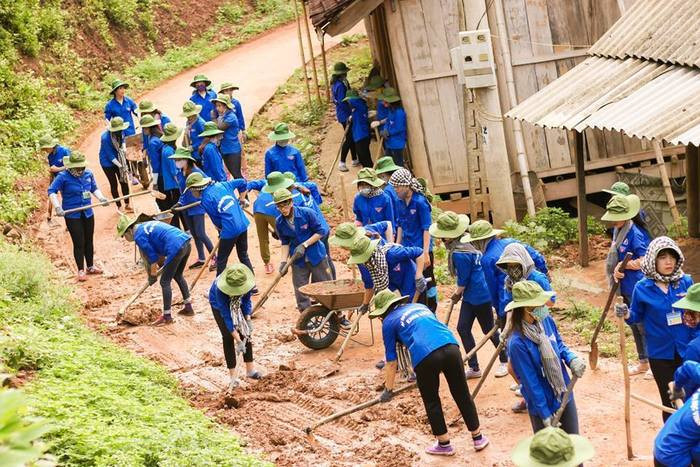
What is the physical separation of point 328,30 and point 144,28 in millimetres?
11393

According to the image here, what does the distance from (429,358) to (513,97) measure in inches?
357

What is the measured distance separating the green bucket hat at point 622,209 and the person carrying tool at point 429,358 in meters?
2.44

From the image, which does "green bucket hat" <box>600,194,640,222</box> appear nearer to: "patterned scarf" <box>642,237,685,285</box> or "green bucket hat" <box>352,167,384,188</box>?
"patterned scarf" <box>642,237,685,285</box>

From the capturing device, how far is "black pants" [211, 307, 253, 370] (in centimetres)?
1169

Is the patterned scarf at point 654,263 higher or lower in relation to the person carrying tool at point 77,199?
lower

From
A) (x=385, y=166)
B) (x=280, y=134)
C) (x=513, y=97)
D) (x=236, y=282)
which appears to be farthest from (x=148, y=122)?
(x=236, y=282)

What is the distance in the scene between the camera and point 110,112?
727 inches

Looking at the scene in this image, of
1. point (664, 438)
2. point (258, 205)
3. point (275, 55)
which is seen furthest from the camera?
point (275, 55)

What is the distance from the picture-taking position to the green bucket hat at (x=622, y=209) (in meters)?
10.9

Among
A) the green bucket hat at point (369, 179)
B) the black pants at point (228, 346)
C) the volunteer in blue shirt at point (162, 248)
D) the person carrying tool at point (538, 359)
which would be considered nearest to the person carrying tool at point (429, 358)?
the person carrying tool at point (538, 359)

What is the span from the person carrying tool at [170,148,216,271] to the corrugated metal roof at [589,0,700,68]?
596 centimetres

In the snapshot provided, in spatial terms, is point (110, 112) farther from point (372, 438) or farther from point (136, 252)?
point (372, 438)

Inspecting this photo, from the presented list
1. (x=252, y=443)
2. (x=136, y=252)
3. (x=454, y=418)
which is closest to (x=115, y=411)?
(x=252, y=443)

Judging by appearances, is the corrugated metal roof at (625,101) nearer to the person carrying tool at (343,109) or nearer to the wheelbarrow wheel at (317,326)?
the wheelbarrow wheel at (317,326)
